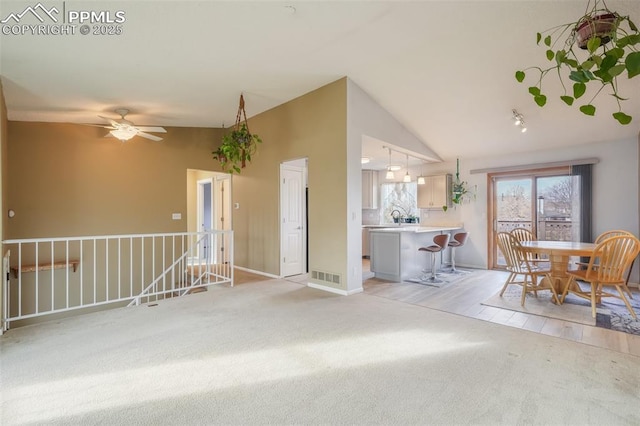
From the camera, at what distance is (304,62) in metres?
3.88

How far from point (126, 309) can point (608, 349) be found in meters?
4.98

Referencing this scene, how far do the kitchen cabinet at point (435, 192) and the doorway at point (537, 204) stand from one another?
85 centimetres

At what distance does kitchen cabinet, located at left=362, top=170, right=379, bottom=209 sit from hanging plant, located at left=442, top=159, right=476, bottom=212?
6.90 feet

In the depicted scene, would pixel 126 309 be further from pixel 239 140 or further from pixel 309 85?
pixel 309 85

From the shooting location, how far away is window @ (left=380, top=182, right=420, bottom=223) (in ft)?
27.1

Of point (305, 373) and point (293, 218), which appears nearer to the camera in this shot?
point (305, 373)

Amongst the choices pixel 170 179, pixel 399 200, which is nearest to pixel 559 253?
pixel 399 200

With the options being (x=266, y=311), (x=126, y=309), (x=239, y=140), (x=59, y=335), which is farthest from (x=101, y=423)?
(x=239, y=140)

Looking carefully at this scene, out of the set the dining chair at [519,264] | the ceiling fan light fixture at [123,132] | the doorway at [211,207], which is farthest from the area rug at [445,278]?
the ceiling fan light fixture at [123,132]

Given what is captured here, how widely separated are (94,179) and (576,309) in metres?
7.42

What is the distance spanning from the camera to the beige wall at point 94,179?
4867 mm

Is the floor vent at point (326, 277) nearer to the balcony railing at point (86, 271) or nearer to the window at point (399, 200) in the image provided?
the balcony railing at point (86, 271)

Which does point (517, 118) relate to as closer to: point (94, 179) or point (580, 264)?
point (580, 264)

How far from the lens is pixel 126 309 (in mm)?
3783
